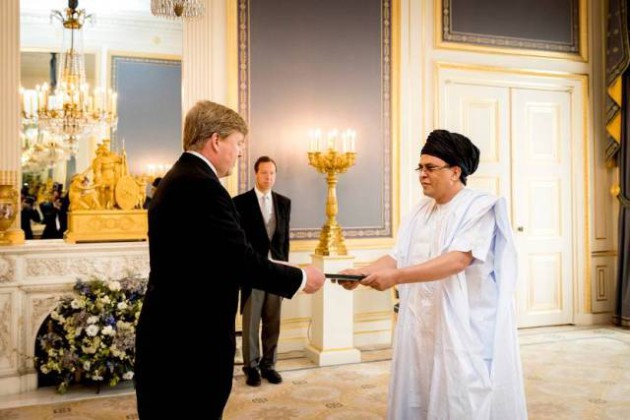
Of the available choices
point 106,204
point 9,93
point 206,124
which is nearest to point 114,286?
point 106,204

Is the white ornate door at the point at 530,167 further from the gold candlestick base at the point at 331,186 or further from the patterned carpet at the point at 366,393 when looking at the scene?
the gold candlestick base at the point at 331,186

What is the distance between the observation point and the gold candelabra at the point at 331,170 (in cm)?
512

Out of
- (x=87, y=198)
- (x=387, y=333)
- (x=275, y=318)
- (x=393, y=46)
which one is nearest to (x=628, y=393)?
(x=387, y=333)

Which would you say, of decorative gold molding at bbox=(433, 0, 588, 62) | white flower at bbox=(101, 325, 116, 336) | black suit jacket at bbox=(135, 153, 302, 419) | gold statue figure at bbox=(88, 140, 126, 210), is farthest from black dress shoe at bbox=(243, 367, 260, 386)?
decorative gold molding at bbox=(433, 0, 588, 62)

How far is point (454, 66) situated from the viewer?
6.16 meters

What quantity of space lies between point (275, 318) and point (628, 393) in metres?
2.54

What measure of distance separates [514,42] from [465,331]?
4.76m

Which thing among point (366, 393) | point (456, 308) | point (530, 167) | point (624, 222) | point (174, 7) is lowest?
point (366, 393)

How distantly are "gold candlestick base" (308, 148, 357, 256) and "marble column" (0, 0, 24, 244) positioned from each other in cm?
228

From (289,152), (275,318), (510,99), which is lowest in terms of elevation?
(275,318)

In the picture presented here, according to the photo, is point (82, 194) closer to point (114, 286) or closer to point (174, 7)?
point (114, 286)

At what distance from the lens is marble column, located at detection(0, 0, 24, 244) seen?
4.62m

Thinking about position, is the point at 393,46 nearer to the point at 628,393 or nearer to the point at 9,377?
the point at 628,393

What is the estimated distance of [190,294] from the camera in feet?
6.70
